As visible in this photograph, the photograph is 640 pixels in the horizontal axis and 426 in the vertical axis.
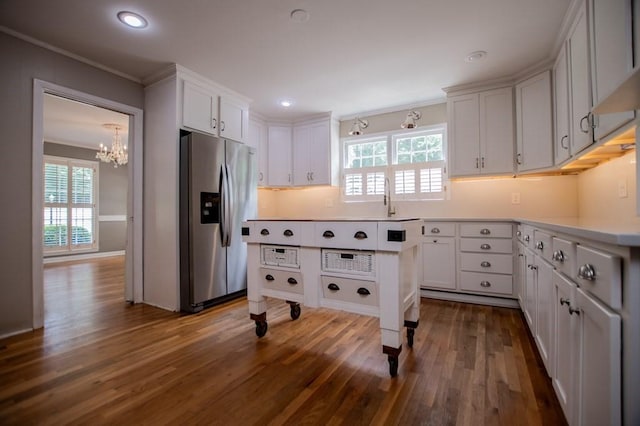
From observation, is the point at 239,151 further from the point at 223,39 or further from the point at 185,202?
the point at 223,39

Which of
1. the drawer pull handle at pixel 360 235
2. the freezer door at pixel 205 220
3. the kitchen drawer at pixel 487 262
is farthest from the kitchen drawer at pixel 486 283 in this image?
the freezer door at pixel 205 220

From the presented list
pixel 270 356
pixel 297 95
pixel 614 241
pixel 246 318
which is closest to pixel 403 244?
pixel 614 241

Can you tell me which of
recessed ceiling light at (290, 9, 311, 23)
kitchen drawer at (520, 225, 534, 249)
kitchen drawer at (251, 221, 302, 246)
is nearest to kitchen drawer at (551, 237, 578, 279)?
kitchen drawer at (520, 225, 534, 249)

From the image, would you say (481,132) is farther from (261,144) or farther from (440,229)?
(261,144)

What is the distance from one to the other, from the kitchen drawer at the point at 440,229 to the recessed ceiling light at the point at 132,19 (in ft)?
10.2

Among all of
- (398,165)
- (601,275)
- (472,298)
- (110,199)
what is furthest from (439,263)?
(110,199)

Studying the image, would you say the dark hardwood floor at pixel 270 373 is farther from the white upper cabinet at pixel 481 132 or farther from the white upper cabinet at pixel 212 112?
the white upper cabinet at pixel 212 112

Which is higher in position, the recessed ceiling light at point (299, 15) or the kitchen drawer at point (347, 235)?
the recessed ceiling light at point (299, 15)

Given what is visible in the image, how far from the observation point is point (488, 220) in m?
3.03

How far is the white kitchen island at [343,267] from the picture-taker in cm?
176

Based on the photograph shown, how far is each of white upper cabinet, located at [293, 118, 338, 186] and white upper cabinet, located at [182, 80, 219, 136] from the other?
149 centimetres

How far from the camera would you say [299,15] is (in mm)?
2184

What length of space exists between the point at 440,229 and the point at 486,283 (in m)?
0.71

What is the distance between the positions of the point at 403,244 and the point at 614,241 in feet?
3.42
